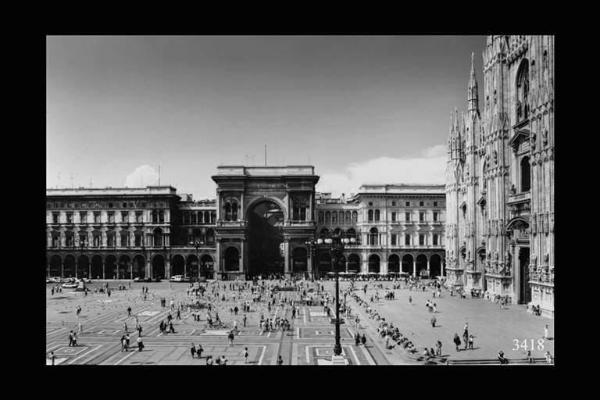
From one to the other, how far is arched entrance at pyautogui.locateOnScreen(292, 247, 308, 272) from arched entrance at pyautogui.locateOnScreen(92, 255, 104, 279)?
2958 cm

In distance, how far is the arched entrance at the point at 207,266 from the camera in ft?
259

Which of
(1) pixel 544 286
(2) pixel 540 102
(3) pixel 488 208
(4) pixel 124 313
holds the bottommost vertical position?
(4) pixel 124 313

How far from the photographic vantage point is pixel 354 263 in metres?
81.4

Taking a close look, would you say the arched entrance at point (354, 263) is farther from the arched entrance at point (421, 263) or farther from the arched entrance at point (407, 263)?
the arched entrance at point (421, 263)

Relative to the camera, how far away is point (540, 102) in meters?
35.8

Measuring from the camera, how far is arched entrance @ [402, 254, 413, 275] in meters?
79.9

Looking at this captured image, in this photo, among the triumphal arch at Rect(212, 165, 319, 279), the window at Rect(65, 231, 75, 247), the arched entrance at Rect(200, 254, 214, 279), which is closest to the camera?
the triumphal arch at Rect(212, 165, 319, 279)

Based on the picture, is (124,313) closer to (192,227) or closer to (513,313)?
(513,313)

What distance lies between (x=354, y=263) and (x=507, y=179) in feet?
131

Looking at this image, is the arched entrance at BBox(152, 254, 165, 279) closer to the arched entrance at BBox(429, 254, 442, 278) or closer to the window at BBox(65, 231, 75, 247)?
the window at BBox(65, 231, 75, 247)

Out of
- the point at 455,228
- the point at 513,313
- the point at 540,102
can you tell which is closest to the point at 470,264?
the point at 455,228

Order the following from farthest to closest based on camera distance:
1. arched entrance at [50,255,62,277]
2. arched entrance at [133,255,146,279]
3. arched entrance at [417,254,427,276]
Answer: arched entrance at [417,254,427,276] < arched entrance at [133,255,146,279] < arched entrance at [50,255,62,277]

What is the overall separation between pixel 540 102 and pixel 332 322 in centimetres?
2142

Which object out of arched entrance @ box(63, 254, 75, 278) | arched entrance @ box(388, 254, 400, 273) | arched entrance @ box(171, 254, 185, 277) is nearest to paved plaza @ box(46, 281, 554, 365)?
arched entrance @ box(171, 254, 185, 277)
